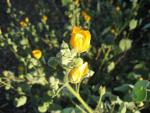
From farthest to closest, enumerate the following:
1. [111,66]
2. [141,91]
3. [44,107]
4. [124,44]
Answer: [124,44] → [111,66] → [44,107] → [141,91]

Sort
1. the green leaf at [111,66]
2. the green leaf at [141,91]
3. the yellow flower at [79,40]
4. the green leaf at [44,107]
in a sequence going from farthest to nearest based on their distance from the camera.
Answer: the green leaf at [111,66] < the green leaf at [44,107] < the green leaf at [141,91] < the yellow flower at [79,40]

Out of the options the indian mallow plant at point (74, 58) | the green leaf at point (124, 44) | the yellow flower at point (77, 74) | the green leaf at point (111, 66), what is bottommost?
the yellow flower at point (77, 74)

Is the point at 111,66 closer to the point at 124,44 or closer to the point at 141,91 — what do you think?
the point at 124,44

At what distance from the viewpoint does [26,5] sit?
305cm

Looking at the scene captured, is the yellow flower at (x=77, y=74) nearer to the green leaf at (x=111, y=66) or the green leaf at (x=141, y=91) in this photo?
the green leaf at (x=141, y=91)

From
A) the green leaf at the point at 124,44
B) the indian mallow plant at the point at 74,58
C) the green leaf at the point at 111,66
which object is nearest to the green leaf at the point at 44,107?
the green leaf at the point at 111,66

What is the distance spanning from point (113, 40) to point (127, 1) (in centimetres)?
65

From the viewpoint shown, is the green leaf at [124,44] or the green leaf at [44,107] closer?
the green leaf at [44,107]

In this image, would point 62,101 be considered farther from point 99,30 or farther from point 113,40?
point 99,30

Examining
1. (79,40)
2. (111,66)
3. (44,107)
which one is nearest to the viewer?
(79,40)

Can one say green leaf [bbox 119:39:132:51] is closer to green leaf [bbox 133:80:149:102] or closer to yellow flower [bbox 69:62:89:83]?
green leaf [bbox 133:80:149:102]

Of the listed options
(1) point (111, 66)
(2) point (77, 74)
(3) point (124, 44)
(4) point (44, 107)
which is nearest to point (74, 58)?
(2) point (77, 74)

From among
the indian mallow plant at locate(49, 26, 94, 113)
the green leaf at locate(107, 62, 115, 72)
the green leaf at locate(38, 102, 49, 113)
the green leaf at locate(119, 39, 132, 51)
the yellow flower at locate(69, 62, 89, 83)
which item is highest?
the green leaf at locate(119, 39, 132, 51)

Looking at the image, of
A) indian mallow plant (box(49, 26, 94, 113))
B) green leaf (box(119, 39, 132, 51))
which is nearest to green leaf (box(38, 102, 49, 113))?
green leaf (box(119, 39, 132, 51))
